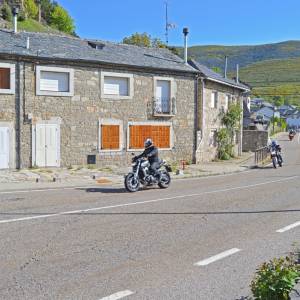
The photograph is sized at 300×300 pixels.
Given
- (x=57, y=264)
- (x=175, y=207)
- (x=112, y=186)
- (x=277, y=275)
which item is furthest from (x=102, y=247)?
(x=112, y=186)

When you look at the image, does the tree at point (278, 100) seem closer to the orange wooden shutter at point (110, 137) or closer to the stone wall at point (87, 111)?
the stone wall at point (87, 111)

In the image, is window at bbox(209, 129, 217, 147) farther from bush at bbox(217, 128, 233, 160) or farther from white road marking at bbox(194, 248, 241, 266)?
white road marking at bbox(194, 248, 241, 266)

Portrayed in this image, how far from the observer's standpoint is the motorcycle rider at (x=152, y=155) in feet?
49.0

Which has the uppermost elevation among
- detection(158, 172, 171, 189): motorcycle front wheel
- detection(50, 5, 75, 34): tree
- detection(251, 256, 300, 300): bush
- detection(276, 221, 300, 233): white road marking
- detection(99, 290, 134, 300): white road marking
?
detection(50, 5, 75, 34): tree

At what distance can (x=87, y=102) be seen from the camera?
2208 centimetres

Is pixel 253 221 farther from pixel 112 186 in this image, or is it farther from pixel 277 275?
pixel 112 186

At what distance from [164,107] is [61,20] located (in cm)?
6076

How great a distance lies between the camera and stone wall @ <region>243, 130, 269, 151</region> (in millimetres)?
41188

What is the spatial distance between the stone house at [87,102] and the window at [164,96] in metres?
0.05

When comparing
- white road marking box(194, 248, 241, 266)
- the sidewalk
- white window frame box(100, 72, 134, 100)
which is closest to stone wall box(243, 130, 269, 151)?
the sidewalk

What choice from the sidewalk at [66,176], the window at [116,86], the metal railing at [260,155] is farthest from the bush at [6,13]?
the sidewalk at [66,176]

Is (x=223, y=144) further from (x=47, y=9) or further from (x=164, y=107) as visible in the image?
(x=47, y=9)

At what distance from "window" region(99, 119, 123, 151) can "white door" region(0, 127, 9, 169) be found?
4582 mm

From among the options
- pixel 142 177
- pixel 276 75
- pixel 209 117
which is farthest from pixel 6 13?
pixel 276 75
